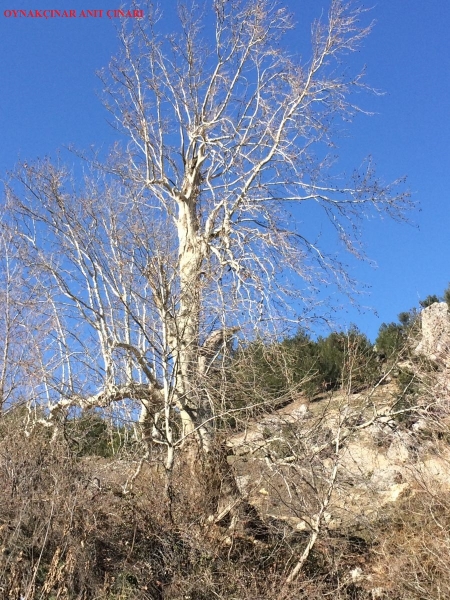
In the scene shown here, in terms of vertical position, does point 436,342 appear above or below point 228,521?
above

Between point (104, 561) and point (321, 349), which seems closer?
point (104, 561)

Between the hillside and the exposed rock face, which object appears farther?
the exposed rock face

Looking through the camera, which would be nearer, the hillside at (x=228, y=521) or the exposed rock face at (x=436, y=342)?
the hillside at (x=228, y=521)

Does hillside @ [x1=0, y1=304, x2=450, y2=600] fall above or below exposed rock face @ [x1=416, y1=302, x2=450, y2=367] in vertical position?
below

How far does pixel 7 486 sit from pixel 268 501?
3.99 m

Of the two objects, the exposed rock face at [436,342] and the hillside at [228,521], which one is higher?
the exposed rock face at [436,342]

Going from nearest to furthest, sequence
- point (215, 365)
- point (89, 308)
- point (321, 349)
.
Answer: point (215, 365), point (89, 308), point (321, 349)

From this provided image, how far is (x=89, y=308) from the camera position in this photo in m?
11.3

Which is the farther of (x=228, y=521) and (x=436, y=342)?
(x=436, y=342)

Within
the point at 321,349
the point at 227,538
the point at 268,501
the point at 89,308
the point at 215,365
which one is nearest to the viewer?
the point at 227,538

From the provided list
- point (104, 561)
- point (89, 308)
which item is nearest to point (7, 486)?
point (104, 561)

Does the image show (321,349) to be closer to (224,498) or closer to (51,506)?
(224,498)

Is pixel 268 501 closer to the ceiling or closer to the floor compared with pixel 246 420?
closer to the floor

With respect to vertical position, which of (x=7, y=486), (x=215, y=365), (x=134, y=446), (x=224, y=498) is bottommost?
(x=224, y=498)
